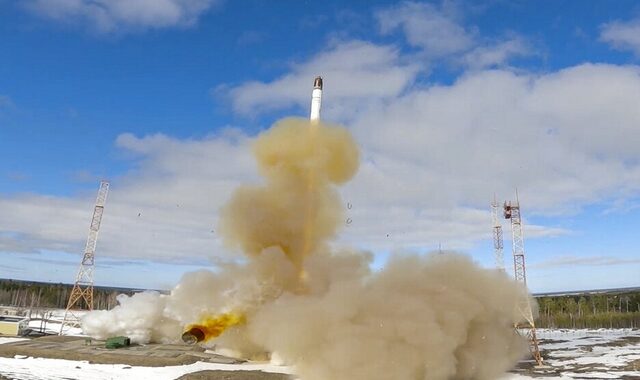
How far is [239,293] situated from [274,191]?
908cm

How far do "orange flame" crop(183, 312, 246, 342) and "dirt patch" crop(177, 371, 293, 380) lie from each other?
850 centimetres

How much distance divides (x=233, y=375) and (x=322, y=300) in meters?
8.05

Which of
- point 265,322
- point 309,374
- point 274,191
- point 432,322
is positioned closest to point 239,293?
point 265,322

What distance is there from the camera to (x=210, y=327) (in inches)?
1827

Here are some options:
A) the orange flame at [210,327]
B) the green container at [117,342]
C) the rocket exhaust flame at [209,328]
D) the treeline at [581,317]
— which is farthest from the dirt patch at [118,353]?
the treeline at [581,317]

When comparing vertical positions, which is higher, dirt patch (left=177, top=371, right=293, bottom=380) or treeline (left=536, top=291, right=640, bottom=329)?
treeline (left=536, top=291, right=640, bottom=329)

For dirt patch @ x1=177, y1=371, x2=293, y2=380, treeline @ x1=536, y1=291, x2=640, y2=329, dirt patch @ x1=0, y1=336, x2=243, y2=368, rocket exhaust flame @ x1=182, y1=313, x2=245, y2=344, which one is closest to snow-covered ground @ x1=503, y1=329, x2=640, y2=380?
dirt patch @ x1=177, y1=371, x2=293, y2=380

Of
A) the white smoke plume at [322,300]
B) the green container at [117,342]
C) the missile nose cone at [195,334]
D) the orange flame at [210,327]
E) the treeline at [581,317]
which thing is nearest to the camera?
the white smoke plume at [322,300]

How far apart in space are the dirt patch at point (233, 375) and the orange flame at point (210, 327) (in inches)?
335

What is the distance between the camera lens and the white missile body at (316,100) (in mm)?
46469

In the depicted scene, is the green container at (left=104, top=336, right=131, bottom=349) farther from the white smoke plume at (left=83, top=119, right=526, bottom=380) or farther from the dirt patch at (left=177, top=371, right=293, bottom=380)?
the dirt patch at (left=177, top=371, right=293, bottom=380)

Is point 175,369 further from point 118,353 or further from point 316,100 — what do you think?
point 316,100

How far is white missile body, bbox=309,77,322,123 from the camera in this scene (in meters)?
46.5

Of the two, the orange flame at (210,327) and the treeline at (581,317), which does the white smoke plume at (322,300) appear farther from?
the treeline at (581,317)
